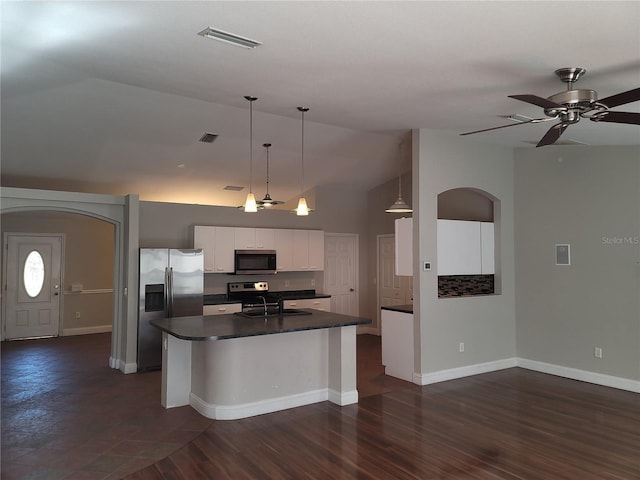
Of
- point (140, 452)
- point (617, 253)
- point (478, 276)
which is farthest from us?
point (478, 276)

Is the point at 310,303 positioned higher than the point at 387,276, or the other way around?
the point at 387,276

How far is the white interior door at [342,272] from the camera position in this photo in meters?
9.07

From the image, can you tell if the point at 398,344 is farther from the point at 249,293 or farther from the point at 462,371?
the point at 249,293

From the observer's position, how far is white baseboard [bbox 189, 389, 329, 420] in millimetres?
4473

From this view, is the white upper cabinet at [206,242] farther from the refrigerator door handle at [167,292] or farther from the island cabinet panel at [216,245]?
the refrigerator door handle at [167,292]

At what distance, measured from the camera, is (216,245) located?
7.58 meters

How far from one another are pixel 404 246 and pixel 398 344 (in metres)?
1.20

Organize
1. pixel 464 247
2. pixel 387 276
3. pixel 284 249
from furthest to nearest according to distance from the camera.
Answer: pixel 387 276 < pixel 284 249 < pixel 464 247

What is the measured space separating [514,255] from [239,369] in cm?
410

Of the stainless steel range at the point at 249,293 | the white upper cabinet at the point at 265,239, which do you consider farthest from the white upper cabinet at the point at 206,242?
the white upper cabinet at the point at 265,239

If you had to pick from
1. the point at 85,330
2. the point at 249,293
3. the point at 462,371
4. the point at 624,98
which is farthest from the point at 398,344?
the point at 85,330

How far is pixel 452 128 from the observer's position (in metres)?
5.67

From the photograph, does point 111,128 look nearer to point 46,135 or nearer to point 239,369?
point 46,135

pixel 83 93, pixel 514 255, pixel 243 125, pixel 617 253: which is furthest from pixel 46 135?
pixel 617 253
